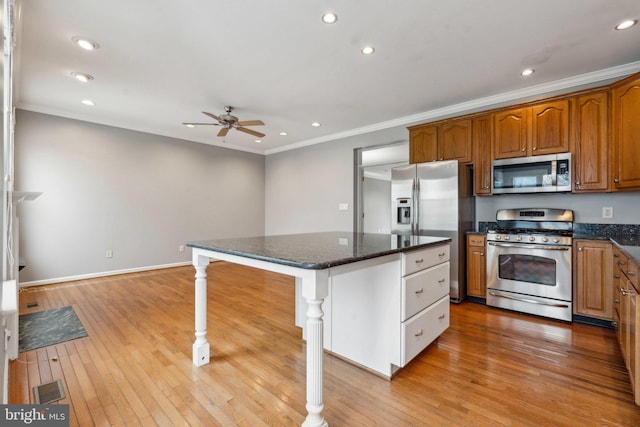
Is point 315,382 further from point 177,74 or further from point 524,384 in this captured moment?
point 177,74

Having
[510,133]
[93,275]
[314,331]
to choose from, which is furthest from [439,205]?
[93,275]

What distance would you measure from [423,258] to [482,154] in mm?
2209

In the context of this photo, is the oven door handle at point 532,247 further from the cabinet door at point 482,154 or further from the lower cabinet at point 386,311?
the lower cabinet at point 386,311

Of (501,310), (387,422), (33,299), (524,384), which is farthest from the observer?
(33,299)

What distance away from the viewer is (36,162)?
412cm

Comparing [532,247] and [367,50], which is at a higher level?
[367,50]

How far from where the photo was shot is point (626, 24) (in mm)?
2264

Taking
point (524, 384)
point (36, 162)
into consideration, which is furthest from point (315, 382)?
point (36, 162)

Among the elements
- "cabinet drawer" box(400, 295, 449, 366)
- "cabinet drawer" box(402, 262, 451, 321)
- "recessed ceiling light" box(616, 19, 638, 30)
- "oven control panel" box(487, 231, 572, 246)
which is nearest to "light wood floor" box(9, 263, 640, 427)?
"cabinet drawer" box(400, 295, 449, 366)

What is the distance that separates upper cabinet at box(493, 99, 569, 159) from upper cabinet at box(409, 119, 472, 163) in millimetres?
334

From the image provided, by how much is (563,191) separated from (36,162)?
6693mm

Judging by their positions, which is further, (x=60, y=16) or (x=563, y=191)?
(x=563, y=191)

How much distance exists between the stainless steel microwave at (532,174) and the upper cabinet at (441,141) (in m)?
0.42

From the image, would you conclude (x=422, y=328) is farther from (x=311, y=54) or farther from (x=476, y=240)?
(x=311, y=54)
